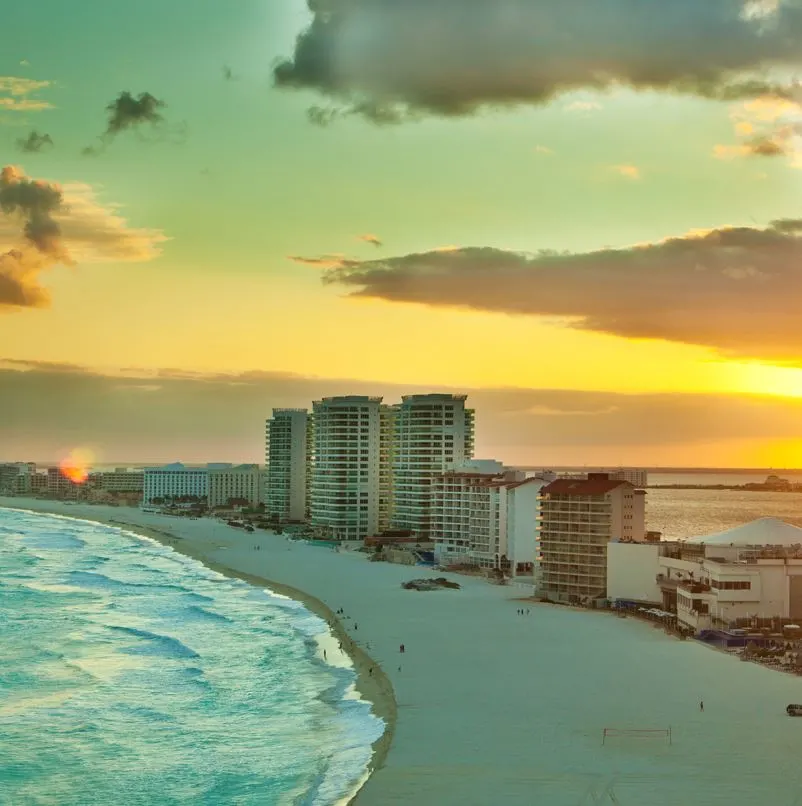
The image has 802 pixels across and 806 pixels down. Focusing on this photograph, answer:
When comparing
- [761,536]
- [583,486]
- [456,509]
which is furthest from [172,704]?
[456,509]

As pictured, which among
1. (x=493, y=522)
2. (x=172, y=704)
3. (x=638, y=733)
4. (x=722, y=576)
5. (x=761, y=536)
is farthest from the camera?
(x=493, y=522)

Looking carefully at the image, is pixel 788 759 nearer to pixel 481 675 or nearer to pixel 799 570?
pixel 481 675

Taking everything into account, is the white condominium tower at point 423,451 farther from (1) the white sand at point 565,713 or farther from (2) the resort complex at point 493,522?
(1) the white sand at point 565,713

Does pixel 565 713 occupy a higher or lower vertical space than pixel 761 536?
lower

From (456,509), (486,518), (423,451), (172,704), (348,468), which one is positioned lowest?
(172,704)

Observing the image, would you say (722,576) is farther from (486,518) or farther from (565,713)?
(486,518)

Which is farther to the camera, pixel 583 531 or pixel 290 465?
pixel 290 465

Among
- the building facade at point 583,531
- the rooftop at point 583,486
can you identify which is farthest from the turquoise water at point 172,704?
the rooftop at point 583,486
